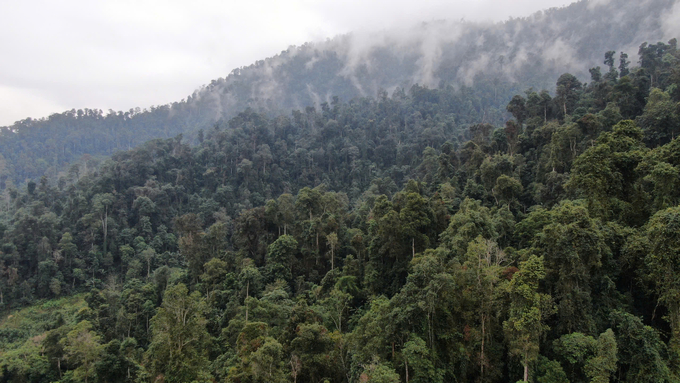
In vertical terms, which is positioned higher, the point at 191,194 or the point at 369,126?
the point at 369,126

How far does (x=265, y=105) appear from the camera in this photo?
12625 cm

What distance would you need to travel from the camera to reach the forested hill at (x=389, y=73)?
9269cm

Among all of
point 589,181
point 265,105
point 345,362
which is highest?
point 265,105

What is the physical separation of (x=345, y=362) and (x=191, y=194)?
1801 inches

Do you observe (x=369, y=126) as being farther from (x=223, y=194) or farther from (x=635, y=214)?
(x=635, y=214)

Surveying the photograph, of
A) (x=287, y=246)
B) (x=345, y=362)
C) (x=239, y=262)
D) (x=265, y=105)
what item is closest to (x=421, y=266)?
(x=345, y=362)

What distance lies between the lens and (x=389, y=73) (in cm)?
14862

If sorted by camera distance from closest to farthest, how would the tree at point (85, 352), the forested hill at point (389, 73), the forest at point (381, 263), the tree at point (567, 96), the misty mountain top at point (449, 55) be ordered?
the forest at point (381, 263), the tree at point (85, 352), the tree at point (567, 96), the forested hill at point (389, 73), the misty mountain top at point (449, 55)

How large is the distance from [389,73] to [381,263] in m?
133

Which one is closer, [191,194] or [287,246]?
[287,246]

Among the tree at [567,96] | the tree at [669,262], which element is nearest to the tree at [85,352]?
the tree at [669,262]

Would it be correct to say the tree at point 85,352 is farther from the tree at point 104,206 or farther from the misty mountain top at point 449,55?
the misty mountain top at point 449,55

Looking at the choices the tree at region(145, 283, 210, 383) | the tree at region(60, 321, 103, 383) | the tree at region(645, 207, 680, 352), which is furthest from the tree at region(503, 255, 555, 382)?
the tree at region(60, 321, 103, 383)

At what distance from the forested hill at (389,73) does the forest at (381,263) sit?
1890 inches
